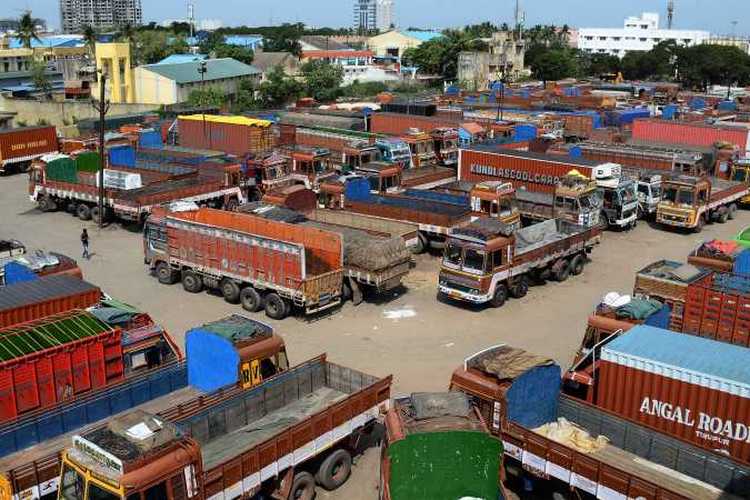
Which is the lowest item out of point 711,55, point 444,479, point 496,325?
point 496,325

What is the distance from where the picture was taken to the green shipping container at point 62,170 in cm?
3047

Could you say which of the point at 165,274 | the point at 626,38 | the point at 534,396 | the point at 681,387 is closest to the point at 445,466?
the point at 534,396

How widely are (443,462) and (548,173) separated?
22608mm

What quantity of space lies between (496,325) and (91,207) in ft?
60.2

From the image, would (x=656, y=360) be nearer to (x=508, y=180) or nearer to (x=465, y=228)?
(x=465, y=228)

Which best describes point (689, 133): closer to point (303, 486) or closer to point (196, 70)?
point (303, 486)

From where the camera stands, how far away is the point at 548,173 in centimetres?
3003

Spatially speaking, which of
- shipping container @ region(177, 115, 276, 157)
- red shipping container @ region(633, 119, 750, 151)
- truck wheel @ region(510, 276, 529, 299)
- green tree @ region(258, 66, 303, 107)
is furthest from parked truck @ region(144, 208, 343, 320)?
green tree @ region(258, 66, 303, 107)

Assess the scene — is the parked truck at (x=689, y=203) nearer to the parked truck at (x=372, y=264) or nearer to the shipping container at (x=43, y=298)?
the parked truck at (x=372, y=264)

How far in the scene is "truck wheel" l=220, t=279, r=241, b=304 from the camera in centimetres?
2009

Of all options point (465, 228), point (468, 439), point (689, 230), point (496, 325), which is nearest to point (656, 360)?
point (468, 439)

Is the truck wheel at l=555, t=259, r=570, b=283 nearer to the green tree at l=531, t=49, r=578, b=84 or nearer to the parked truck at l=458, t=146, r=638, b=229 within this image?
the parked truck at l=458, t=146, r=638, b=229

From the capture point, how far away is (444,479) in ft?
29.3

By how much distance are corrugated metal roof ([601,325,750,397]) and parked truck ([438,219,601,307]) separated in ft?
22.7
